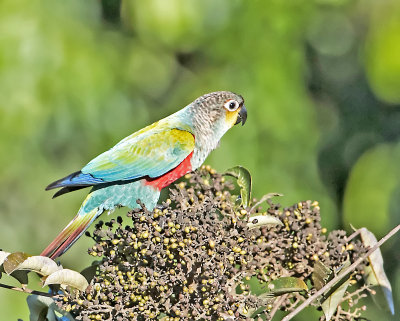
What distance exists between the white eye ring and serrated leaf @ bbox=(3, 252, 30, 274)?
51.9 inches

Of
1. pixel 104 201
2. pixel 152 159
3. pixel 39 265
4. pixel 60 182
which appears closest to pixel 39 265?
pixel 39 265

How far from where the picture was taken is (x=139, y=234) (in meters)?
1.64

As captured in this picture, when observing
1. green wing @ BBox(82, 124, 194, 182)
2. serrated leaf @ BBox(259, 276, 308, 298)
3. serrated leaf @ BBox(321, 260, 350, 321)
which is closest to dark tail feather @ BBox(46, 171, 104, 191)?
green wing @ BBox(82, 124, 194, 182)

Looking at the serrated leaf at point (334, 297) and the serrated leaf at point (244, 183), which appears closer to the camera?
the serrated leaf at point (334, 297)

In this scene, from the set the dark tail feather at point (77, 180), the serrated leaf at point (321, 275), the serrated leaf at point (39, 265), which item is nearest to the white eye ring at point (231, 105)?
the dark tail feather at point (77, 180)

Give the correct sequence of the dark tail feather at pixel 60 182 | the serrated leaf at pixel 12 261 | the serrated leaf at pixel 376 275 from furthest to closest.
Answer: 1. the dark tail feather at pixel 60 182
2. the serrated leaf at pixel 376 275
3. the serrated leaf at pixel 12 261

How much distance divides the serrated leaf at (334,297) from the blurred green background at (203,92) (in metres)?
1.33

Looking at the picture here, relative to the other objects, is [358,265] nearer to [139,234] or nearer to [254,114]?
[139,234]

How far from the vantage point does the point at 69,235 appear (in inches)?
92.7

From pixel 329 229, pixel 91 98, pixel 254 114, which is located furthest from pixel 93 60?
pixel 329 229

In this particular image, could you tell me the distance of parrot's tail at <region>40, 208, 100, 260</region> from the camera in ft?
7.39

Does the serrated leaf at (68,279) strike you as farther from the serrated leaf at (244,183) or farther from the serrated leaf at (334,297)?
the serrated leaf at (334,297)

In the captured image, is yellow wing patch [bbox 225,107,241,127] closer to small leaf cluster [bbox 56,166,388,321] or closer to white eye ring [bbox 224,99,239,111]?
white eye ring [bbox 224,99,239,111]

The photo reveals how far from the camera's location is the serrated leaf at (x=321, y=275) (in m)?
1.78
